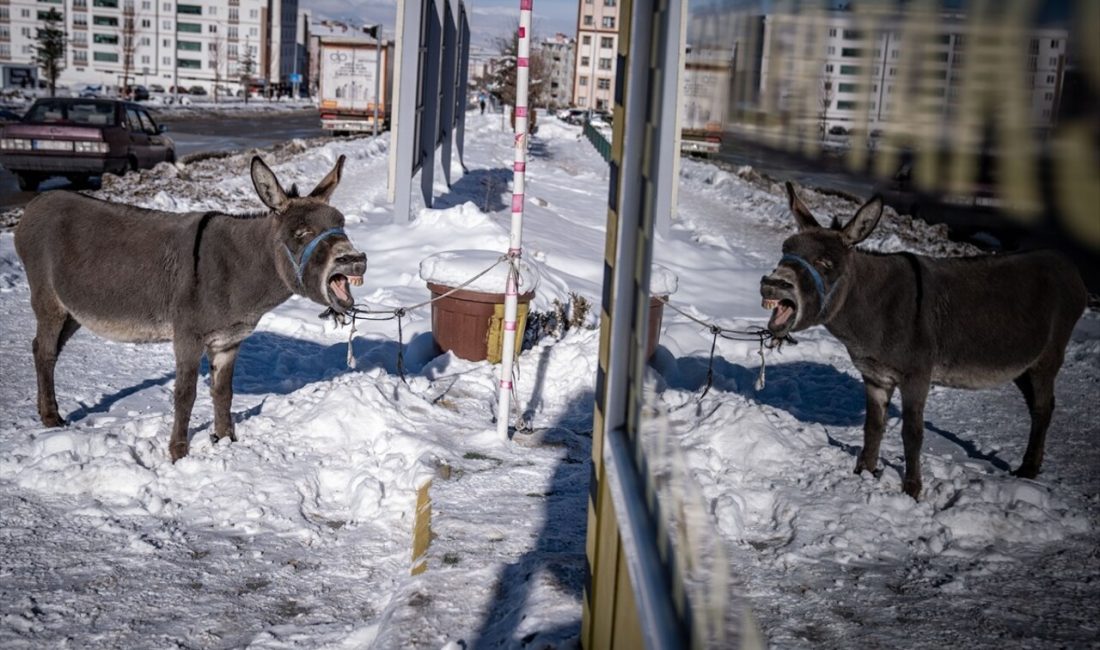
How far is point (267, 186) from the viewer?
5859 millimetres

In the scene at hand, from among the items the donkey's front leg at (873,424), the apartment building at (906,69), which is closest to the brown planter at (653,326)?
the donkey's front leg at (873,424)

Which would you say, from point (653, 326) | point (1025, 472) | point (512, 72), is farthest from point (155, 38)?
point (1025, 472)

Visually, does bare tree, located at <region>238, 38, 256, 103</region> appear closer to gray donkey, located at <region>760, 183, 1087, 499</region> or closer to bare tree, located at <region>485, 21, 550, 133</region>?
bare tree, located at <region>485, 21, 550, 133</region>

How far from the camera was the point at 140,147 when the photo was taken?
65.6 ft

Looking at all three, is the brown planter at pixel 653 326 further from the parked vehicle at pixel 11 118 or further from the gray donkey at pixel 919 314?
the parked vehicle at pixel 11 118

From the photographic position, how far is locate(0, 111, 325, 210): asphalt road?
1906cm

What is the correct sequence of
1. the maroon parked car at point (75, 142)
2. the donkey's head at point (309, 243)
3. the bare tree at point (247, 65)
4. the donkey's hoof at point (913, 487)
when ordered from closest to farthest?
the donkey's hoof at point (913, 487), the donkey's head at point (309, 243), the maroon parked car at point (75, 142), the bare tree at point (247, 65)

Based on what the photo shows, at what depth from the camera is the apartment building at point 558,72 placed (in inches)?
2462

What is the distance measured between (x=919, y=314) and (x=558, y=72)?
249 ft

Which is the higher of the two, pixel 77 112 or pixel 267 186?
pixel 77 112

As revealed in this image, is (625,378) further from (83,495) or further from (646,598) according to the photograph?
(83,495)

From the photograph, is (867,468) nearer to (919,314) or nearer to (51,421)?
(919,314)

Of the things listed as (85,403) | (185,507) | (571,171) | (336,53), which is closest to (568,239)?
(85,403)

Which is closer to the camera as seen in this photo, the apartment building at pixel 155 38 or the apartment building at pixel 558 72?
the apartment building at pixel 558 72
